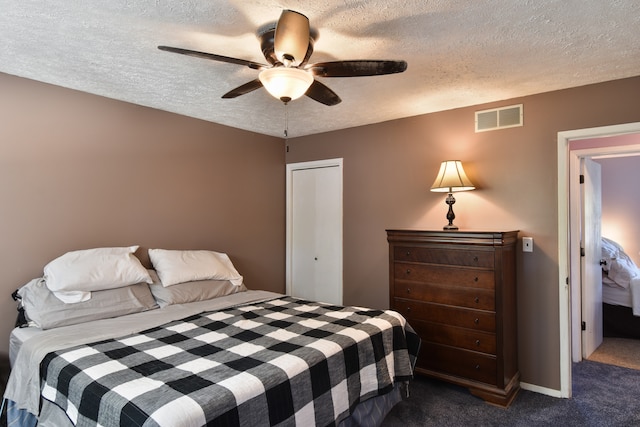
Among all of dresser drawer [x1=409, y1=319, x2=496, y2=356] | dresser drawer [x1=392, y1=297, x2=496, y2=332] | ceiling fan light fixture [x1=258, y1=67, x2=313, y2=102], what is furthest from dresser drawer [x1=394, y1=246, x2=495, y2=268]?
ceiling fan light fixture [x1=258, y1=67, x2=313, y2=102]

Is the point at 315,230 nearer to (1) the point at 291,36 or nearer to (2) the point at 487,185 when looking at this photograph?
(2) the point at 487,185

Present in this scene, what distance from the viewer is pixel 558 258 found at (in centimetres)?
277

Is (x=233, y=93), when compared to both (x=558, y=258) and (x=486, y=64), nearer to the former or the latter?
(x=486, y=64)

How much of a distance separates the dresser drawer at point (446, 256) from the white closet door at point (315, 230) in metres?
1.09

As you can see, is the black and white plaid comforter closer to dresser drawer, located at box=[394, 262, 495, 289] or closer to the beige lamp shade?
dresser drawer, located at box=[394, 262, 495, 289]

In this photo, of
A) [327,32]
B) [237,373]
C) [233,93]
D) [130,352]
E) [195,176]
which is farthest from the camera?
[195,176]

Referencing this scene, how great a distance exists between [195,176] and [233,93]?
4.97 ft

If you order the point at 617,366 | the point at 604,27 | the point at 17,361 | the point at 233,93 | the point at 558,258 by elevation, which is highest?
the point at 604,27

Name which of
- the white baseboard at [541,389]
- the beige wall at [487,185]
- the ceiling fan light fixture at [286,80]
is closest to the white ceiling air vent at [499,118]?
the beige wall at [487,185]

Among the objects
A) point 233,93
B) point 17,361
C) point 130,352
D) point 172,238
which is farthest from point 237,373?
point 172,238

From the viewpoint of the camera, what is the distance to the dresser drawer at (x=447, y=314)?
2.65m

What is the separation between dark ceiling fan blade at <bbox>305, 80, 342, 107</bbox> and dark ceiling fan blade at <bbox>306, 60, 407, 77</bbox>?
20 cm

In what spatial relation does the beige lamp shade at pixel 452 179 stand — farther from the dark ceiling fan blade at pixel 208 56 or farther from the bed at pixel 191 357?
the dark ceiling fan blade at pixel 208 56

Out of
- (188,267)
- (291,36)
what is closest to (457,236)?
(291,36)
